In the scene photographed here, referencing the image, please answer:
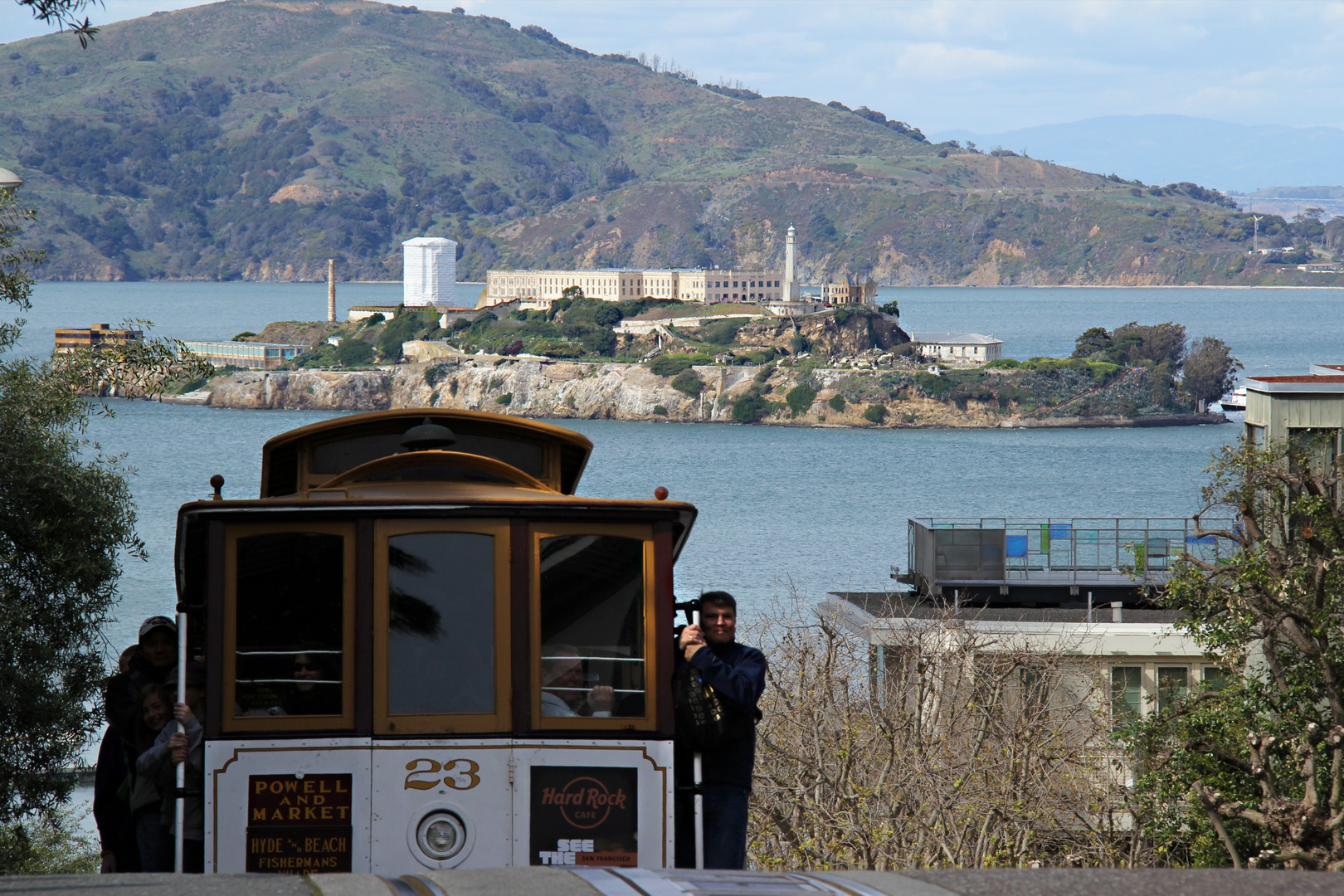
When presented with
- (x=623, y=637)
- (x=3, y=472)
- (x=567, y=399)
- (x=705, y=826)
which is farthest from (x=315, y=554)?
(x=567, y=399)

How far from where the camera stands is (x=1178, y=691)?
2191 centimetres

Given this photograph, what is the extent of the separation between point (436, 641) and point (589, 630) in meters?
0.81

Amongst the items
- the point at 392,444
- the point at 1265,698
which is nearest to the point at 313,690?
the point at 392,444

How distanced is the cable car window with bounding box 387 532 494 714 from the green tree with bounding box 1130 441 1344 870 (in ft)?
33.0

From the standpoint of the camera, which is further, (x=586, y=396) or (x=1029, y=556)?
(x=586, y=396)

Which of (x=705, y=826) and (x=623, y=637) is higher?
(x=623, y=637)

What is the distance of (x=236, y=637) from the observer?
7414 millimetres

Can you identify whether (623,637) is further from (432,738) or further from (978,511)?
A: (978,511)

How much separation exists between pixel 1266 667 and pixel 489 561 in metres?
13.0

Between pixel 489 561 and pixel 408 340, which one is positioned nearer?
pixel 489 561

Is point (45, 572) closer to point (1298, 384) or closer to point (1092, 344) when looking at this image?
point (1298, 384)

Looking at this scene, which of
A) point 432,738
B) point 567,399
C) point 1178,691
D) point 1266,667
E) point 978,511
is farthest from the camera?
point 567,399

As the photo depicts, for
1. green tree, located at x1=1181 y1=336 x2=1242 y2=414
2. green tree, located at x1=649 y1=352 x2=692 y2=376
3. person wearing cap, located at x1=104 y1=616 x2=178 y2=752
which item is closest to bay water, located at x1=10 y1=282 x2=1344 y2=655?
green tree, located at x1=1181 y1=336 x2=1242 y2=414

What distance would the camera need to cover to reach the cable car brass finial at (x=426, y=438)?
8553mm
